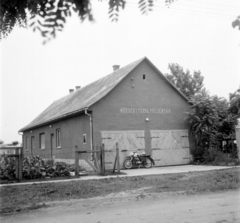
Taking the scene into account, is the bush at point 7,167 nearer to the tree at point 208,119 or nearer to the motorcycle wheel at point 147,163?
the motorcycle wheel at point 147,163

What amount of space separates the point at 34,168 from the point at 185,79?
38666mm

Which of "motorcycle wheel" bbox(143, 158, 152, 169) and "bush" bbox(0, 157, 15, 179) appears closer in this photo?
"bush" bbox(0, 157, 15, 179)

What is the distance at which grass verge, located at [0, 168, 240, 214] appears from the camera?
832 cm

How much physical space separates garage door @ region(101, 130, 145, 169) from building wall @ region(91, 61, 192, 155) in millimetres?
274

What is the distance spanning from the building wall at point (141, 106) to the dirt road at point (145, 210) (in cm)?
883

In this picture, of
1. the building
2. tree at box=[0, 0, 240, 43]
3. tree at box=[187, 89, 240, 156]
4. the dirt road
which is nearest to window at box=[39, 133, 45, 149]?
the building

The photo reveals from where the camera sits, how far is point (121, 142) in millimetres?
17547

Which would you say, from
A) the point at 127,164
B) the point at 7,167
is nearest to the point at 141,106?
the point at 127,164

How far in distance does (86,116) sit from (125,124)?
217 cm

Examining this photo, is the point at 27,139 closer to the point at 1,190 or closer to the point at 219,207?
the point at 1,190

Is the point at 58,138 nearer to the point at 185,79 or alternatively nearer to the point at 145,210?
the point at 145,210

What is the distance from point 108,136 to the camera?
17297 millimetres

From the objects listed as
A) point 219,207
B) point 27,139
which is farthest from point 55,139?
point 219,207

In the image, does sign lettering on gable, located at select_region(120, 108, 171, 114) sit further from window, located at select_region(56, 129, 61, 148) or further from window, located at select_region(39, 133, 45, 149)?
window, located at select_region(39, 133, 45, 149)
